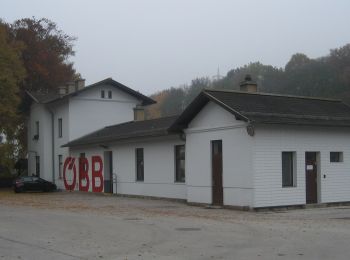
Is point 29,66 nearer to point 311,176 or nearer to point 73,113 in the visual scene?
point 73,113

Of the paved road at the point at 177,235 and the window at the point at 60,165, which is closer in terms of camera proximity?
the paved road at the point at 177,235

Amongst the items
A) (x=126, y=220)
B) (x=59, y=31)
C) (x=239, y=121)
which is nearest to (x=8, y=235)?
(x=126, y=220)

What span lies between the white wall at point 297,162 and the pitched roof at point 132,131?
5.88 meters

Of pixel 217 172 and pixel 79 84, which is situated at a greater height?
pixel 79 84

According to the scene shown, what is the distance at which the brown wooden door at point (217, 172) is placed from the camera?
2405cm

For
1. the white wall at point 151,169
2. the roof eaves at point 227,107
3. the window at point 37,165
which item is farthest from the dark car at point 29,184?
the roof eaves at point 227,107

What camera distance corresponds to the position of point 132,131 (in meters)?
33.4

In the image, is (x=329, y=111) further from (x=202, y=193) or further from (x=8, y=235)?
(x=8, y=235)

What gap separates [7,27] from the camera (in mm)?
50062

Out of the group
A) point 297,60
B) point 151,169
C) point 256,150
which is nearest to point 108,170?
point 151,169

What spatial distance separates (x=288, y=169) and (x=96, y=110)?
71.7 feet

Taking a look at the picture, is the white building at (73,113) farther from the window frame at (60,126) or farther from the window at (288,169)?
the window at (288,169)

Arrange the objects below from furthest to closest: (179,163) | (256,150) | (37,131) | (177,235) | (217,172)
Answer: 1. (37,131)
2. (179,163)
3. (217,172)
4. (256,150)
5. (177,235)

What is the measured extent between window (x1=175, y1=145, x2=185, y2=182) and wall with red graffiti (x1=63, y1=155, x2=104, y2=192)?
8.82 meters
